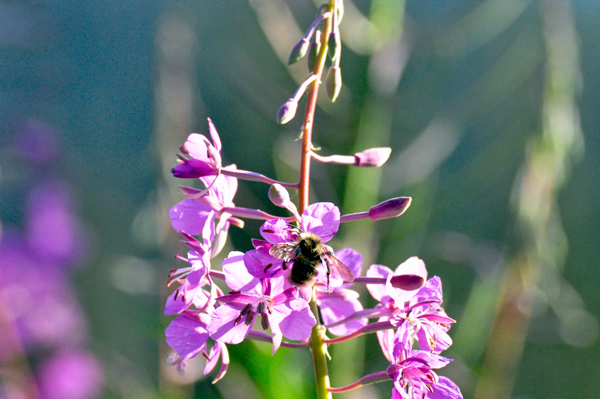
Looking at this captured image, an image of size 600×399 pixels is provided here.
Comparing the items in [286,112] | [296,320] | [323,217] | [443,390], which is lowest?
Answer: [443,390]

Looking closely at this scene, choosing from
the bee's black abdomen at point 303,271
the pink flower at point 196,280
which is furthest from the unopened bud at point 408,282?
the pink flower at point 196,280

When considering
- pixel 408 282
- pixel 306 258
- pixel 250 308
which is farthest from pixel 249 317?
pixel 408 282

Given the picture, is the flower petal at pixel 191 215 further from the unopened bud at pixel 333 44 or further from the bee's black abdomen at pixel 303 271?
the unopened bud at pixel 333 44

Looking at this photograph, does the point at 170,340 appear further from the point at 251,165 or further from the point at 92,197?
the point at 92,197

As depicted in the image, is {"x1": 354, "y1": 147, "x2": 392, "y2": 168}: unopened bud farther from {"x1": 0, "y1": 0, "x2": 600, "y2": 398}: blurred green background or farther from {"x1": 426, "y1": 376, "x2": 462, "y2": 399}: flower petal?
{"x1": 0, "y1": 0, "x2": 600, "y2": 398}: blurred green background

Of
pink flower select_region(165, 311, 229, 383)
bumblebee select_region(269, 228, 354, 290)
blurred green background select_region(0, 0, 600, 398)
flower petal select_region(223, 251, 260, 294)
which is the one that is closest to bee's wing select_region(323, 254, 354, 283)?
bumblebee select_region(269, 228, 354, 290)

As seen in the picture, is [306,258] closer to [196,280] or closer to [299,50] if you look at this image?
[196,280]

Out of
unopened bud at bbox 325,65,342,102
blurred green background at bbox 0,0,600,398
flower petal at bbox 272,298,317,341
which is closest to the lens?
flower petal at bbox 272,298,317,341
